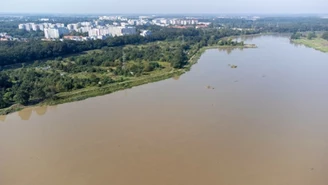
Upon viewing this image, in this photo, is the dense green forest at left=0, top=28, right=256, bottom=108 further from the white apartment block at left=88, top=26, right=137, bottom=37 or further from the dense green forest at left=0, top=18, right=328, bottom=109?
the white apartment block at left=88, top=26, right=137, bottom=37

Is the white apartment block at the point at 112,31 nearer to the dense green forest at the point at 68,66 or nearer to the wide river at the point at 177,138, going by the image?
the dense green forest at the point at 68,66

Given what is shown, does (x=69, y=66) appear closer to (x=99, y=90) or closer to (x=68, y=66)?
(x=68, y=66)

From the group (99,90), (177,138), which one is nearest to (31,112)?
(99,90)

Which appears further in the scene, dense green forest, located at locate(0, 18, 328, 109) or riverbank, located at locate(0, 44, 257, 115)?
dense green forest, located at locate(0, 18, 328, 109)

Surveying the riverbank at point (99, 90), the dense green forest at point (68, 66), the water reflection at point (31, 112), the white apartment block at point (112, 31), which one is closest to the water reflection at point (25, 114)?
the water reflection at point (31, 112)

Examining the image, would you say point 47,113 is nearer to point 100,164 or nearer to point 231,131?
point 100,164

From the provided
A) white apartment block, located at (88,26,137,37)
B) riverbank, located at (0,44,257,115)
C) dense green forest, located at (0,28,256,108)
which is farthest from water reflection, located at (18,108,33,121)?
white apartment block, located at (88,26,137,37)

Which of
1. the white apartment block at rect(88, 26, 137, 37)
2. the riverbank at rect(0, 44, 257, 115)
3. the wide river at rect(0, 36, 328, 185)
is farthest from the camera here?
the white apartment block at rect(88, 26, 137, 37)

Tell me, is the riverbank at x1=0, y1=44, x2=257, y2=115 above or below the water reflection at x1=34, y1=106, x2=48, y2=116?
above

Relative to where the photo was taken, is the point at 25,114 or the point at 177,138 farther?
the point at 25,114
